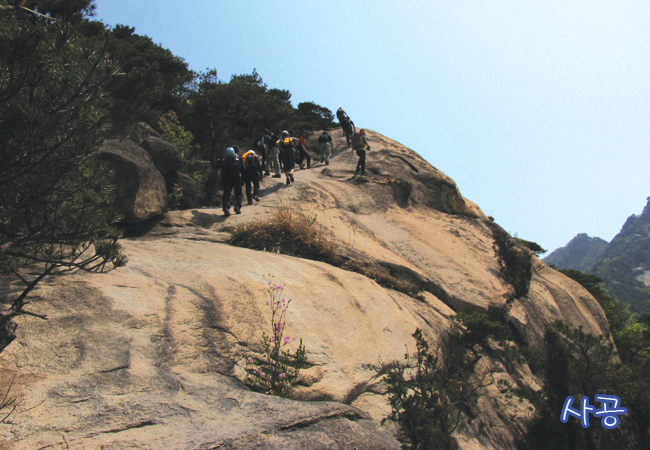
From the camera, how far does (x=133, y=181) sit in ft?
28.8

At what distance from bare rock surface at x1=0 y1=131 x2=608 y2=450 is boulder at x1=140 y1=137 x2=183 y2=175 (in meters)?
2.14

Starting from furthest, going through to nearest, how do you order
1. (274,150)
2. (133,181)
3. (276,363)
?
(274,150) → (133,181) → (276,363)

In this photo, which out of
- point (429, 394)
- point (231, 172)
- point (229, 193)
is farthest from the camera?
point (231, 172)

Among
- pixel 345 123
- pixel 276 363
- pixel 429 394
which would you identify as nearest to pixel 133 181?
pixel 276 363

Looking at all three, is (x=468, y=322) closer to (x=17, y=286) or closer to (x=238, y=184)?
(x=238, y=184)

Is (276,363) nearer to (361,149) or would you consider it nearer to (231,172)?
(231,172)

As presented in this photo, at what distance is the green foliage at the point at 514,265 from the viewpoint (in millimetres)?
12523

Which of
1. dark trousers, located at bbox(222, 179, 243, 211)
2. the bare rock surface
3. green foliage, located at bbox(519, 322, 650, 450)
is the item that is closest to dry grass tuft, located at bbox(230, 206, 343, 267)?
the bare rock surface

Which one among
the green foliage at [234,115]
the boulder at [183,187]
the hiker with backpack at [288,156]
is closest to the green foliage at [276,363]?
the boulder at [183,187]

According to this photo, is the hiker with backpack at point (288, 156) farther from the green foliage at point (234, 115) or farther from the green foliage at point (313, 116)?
the green foliage at point (313, 116)

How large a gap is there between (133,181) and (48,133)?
5.16 m

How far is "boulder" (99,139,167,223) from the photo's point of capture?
28.1ft

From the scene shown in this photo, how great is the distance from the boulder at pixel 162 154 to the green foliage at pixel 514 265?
10.0 meters

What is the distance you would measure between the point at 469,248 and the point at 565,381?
518 cm
